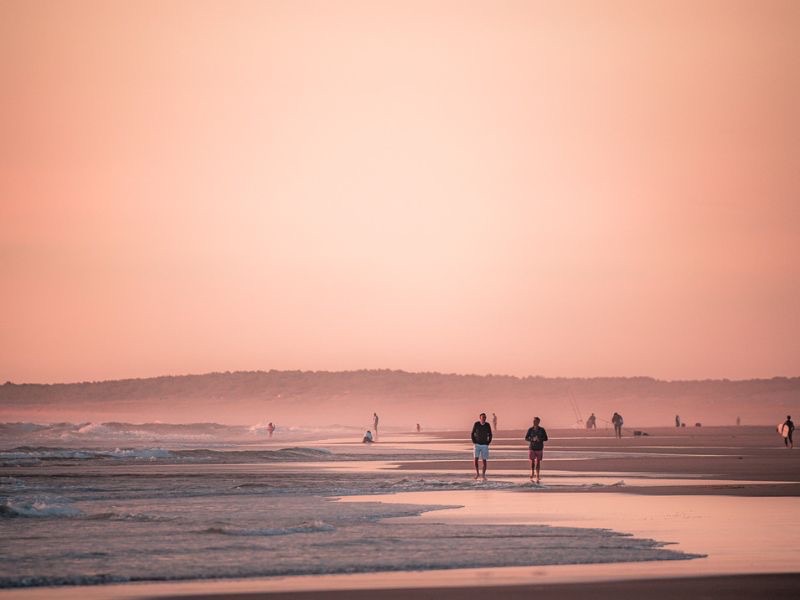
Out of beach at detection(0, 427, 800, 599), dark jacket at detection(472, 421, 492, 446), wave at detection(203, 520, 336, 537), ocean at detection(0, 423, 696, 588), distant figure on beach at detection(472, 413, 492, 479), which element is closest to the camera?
beach at detection(0, 427, 800, 599)

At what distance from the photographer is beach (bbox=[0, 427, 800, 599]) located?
14891 millimetres

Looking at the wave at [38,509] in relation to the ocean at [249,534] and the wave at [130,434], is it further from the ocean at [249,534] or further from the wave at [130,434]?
the wave at [130,434]

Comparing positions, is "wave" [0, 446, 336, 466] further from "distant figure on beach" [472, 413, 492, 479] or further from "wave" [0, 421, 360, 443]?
"wave" [0, 421, 360, 443]

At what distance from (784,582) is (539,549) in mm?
4287

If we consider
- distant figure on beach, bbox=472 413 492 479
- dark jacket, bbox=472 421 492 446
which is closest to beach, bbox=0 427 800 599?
distant figure on beach, bbox=472 413 492 479

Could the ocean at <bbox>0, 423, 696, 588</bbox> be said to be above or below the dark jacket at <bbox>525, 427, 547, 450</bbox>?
below

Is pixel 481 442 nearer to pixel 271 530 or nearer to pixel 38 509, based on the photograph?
pixel 38 509

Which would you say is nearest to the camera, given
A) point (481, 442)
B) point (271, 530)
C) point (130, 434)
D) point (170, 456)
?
point (271, 530)

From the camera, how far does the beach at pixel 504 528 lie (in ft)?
48.9

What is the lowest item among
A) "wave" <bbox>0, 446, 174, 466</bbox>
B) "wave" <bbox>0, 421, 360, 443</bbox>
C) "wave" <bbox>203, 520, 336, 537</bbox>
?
"wave" <bbox>203, 520, 336, 537</bbox>

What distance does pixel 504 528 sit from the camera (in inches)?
837

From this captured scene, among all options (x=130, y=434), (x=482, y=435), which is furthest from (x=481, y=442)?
(x=130, y=434)

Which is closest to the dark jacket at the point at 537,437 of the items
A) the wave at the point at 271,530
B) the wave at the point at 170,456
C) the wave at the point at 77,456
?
the wave at the point at 271,530

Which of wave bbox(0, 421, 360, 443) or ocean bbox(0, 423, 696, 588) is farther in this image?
wave bbox(0, 421, 360, 443)
